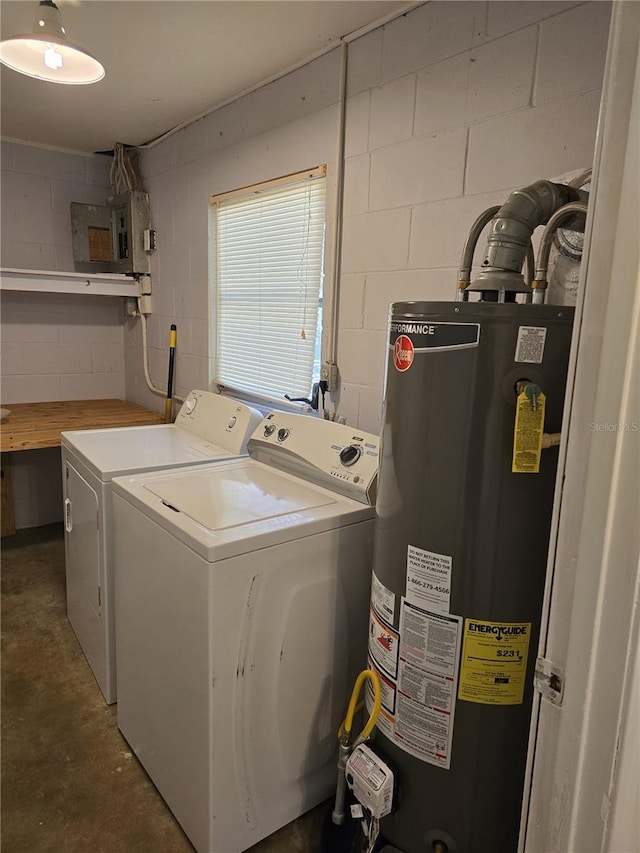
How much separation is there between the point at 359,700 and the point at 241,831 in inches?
18.0

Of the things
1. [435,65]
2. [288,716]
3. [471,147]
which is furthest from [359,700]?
[435,65]

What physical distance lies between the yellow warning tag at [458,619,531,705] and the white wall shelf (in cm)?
311

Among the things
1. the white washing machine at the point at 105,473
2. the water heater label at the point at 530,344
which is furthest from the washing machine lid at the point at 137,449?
the water heater label at the point at 530,344

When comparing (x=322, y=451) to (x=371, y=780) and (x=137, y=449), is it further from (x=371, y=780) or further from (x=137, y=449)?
(x=371, y=780)

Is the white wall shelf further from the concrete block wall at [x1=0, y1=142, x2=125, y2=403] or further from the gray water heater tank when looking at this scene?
the gray water heater tank

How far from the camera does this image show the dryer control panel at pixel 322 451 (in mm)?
1663

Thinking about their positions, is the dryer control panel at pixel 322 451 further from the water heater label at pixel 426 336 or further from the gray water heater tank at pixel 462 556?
the water heater label at pixel 426 336

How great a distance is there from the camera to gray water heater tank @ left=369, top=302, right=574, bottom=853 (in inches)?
41.1

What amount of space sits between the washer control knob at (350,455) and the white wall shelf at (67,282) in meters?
2.40

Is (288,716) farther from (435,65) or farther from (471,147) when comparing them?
(435,65)

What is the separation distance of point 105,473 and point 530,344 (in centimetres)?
141

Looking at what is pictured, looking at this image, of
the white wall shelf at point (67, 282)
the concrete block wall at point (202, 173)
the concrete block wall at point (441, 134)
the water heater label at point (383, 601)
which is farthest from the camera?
the white wall shelf at point (67, 282)
